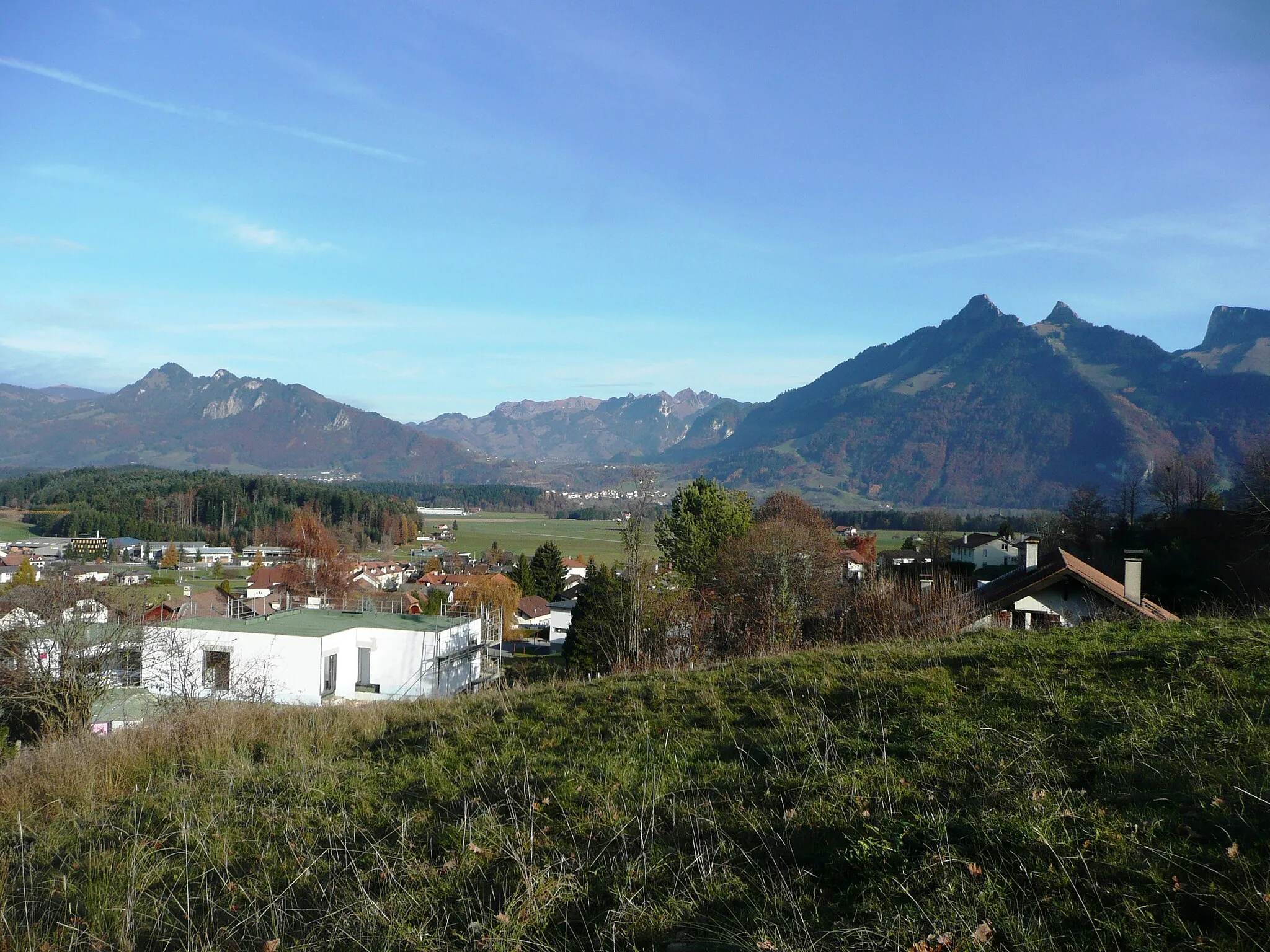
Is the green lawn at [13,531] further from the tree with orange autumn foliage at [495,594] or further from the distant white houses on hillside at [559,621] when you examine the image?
the distant white houses on hillside at [559,621]

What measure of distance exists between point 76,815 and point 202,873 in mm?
2199

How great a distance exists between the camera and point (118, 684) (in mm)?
21672

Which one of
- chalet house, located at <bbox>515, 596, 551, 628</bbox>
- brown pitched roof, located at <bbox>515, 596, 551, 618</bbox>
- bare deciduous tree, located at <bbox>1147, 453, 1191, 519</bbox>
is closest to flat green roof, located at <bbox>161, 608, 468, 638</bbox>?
chalet house, located at <bbox>515, 596, 551, 628</bbox>

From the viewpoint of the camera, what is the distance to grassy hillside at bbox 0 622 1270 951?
342 centimetres

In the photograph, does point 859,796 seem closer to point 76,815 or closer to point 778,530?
point 76,815

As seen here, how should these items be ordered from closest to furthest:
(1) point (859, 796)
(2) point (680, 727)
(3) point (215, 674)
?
(1) point (859, 796) → (2) point (680, 727) → (3) point (215, 674)

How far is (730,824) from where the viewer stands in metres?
4.48

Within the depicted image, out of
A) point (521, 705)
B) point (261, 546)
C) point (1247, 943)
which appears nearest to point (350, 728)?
point (521, 705)

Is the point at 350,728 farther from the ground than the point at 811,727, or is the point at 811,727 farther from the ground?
the point at 811,727

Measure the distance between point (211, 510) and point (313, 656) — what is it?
129m

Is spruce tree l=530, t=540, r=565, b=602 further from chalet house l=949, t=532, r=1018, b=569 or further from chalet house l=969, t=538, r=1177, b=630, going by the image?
chalet house l=969, t=538, r=1177, b=630

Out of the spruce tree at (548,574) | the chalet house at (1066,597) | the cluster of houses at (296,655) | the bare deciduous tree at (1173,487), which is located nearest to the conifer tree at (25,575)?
the cluster of houses at (296,655)

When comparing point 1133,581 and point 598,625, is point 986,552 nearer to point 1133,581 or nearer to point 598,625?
point 598,625

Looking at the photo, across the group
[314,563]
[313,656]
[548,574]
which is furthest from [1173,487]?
[314,563]
